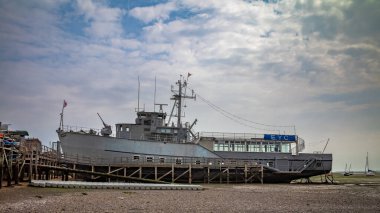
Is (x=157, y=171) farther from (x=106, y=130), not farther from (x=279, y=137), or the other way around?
(x=279, y=137)

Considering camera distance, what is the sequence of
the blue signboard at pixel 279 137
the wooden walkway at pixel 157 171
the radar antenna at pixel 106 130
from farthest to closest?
the blue signboard at pixel 279 137, the radar antenna at pixel 106 130, the wooden walkway at pixel 157 171

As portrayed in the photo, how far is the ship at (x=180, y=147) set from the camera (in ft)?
136

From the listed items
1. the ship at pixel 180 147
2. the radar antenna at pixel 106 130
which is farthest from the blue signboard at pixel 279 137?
the radar antenna at pixel 106 130

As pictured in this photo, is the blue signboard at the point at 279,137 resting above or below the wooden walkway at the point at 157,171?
above

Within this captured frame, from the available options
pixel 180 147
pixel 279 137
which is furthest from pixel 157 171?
pixel 279 137

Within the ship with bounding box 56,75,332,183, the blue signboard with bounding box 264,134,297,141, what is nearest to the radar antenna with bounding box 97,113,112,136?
the ship with bounding box 56,75,332,183

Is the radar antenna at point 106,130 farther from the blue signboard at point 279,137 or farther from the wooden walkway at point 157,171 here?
the blue signboard at point 279,137

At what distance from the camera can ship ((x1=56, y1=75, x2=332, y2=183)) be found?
1634 inches

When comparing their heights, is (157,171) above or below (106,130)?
below

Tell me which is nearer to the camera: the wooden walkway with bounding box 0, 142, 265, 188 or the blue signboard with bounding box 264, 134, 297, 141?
the wooden walkway with bounding box 0, 142, 265, 188

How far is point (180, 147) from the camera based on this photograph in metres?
43.7

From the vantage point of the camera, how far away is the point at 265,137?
47.2 meters

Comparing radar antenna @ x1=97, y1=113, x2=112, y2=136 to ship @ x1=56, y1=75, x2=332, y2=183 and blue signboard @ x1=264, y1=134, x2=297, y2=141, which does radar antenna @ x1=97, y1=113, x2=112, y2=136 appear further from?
blue signboard @ x1=264, y1=134, x2=297, y2=141

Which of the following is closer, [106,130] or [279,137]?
[106,130]
